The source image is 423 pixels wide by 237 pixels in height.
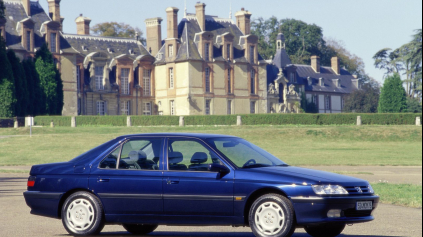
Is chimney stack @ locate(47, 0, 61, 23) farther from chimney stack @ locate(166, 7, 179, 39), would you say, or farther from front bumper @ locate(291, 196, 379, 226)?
front bumper @ locate(291, 196, 379, 226)

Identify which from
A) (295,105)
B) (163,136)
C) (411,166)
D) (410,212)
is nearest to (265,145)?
(411,166)

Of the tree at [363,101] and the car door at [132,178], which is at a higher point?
the tree at [363,101]

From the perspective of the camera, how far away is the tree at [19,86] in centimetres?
Result: 5875

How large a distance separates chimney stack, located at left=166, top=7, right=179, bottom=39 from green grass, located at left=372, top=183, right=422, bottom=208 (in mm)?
59024

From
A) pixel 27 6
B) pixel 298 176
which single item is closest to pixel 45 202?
pixel 298 176

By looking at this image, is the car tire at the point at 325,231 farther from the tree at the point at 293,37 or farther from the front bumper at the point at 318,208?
the tree at the point at 293,37

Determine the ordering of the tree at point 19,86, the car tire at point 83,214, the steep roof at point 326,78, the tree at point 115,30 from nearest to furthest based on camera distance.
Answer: the car tire at point 83,214 → the tree at point 19,86 → the tree at point 115,30 → the steep roof at point 326,78

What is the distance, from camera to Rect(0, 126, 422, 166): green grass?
3416cm

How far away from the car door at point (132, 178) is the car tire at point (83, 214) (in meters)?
0.13

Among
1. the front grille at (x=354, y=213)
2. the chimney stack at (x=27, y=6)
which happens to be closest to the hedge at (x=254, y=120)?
the chimney stack at (x=27, y=6)

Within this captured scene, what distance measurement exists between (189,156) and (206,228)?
1.89m

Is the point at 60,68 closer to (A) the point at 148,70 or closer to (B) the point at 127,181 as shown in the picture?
(A) the point at 148,70

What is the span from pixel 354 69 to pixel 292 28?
1666 cm

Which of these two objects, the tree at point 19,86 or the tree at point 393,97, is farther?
the tree at point 393,97
